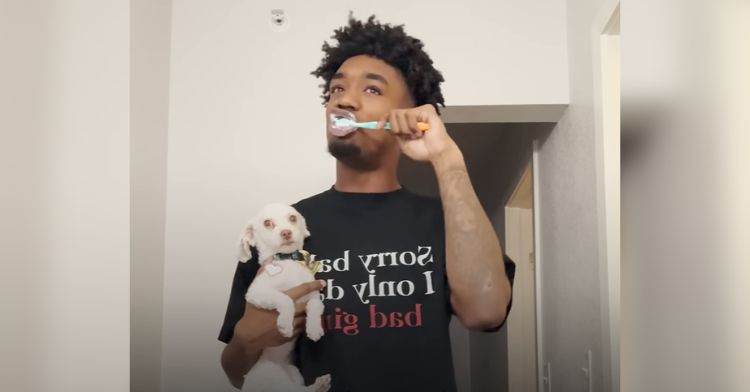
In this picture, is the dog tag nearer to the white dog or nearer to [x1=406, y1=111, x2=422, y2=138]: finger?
the white dog

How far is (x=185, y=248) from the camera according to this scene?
1.66 m

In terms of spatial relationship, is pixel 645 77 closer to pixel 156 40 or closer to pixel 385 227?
pixel 385 227

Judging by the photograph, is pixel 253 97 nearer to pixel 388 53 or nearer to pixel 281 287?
pixel 388 53

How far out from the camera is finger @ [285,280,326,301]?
5.16 ft

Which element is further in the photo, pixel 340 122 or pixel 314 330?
pixel 340 122

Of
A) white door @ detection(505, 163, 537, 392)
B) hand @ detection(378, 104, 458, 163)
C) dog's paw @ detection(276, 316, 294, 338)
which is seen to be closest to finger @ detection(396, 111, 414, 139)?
hand @ detection(378, 104, 458, 163)

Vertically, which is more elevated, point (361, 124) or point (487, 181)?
point (361, 124)

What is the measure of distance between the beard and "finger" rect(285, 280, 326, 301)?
28cm

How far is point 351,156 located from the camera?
1.64 meters

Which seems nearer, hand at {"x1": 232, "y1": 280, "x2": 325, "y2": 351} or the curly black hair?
hand at {"x1": 232, "y1": 280, "x2": 325, "y2": 351}

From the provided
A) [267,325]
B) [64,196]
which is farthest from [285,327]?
[64,196]

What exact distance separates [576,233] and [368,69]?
2.00ft

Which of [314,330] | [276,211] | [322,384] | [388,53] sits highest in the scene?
[388,53]

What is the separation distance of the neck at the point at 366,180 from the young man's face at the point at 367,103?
0.6 inches
